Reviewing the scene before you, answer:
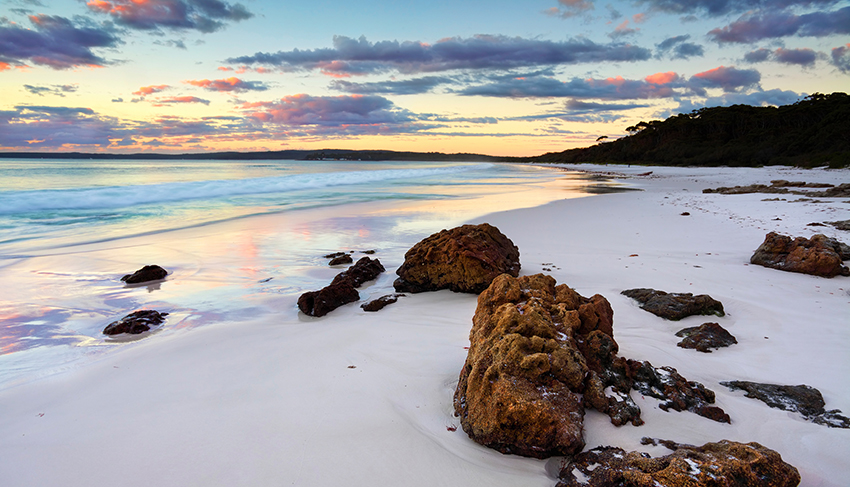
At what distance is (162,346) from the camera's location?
3.70 m

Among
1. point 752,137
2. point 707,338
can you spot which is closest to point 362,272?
point 707,338

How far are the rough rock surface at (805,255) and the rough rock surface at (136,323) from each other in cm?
704

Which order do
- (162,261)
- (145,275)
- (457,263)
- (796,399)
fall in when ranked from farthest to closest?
(162,261) → (145,275) → (457,263) → (796,399)

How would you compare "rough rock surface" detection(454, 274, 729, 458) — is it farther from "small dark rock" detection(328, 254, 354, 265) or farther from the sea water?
"small dark rock" detection(328, 254, 354, 265)

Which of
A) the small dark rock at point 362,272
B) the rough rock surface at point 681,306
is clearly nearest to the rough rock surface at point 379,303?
the small dark rock at point 362,272

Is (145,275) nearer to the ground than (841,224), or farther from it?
nearer to the ground

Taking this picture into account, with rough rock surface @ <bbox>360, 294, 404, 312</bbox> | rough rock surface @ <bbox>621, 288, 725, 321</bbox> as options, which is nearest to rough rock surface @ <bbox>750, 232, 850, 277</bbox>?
rough rock surface @ <bbox>621, 288, 725, 321</bbox>

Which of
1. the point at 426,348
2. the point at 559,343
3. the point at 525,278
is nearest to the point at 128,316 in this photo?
the point at 426,348

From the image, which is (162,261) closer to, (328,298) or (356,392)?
(328,298)

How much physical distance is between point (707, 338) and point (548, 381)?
174 cm

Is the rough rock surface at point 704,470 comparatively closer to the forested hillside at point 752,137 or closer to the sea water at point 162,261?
the sea water at point 162,261

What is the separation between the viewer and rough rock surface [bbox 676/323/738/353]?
122 inches

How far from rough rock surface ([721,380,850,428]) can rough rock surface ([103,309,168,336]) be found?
477 cm

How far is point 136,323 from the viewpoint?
409 centimetres
